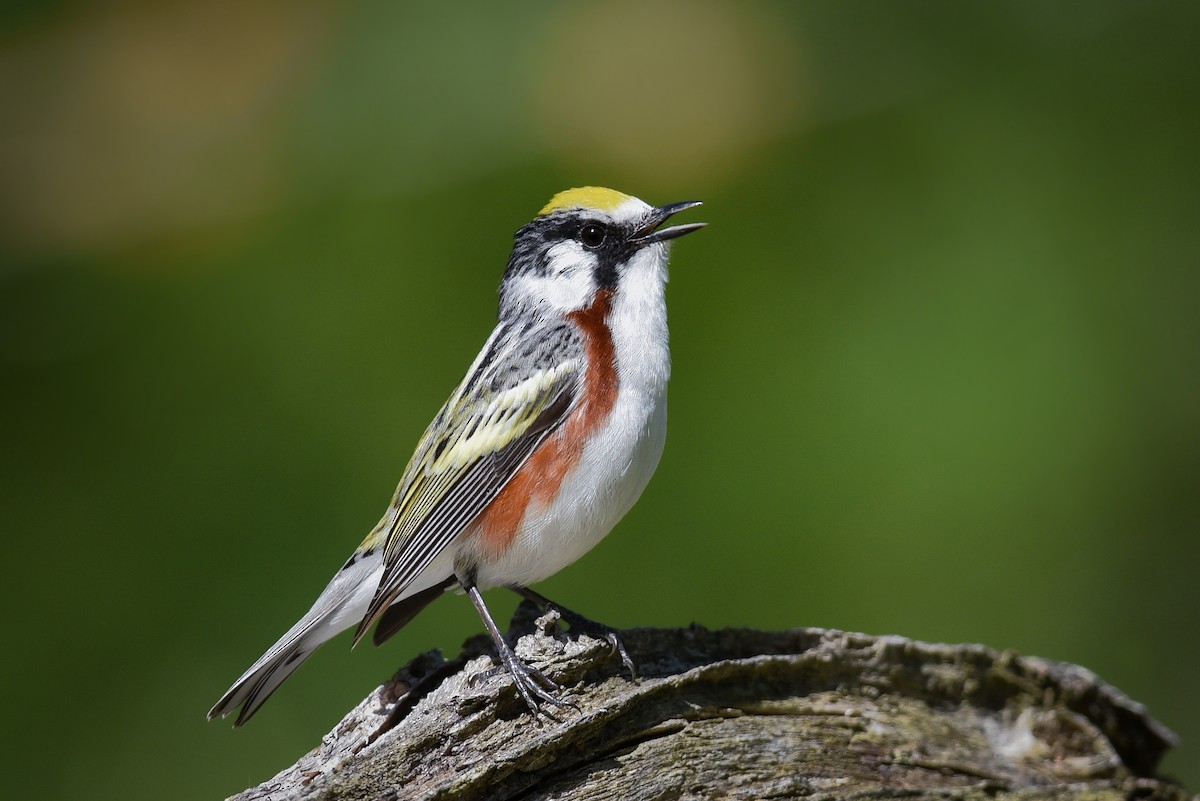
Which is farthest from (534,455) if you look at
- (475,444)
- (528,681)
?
(528,681)

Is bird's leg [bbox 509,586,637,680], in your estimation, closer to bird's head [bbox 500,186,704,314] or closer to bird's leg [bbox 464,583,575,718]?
bird's leg [bbox 464,583,575,718]

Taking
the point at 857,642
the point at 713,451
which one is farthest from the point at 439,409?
the point at 857,642

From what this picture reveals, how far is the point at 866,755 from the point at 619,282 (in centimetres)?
171

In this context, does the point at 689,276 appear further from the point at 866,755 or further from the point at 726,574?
the point at 866,755

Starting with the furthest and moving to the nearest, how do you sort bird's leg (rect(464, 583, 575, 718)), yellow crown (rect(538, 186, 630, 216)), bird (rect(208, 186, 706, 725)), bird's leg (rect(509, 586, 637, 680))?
yellow crown (rect(538, 186, 630, 216)), bird (rect(208, 186, 706, 725)), bird's leg (rect(509, 586, 637, 680)), bird's leg (rect(464, 583, 575, 718))

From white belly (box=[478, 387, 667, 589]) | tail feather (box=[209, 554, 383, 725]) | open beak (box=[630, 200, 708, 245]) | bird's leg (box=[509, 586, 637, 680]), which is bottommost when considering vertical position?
bird's leg (box=[509, 586, 637, 680])

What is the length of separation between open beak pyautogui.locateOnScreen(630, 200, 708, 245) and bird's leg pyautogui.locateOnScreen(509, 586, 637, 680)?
49.1 inches

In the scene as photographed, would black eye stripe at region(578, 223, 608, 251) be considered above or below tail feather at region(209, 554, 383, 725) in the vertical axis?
above

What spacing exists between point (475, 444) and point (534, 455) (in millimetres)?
220

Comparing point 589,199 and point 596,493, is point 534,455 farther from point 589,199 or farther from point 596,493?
point 589,199

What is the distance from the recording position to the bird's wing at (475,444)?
3500 millimetres

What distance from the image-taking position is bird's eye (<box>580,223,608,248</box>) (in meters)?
4.02

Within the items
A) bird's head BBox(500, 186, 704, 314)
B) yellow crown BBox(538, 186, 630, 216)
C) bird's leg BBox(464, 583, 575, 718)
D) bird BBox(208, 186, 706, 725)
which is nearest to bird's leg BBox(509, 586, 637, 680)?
bird BBox(208, 186, 706, 725)

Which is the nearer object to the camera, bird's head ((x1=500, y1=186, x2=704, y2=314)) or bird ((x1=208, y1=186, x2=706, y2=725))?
bird ((x1=208, y1=186, x2=706, y2=725))
